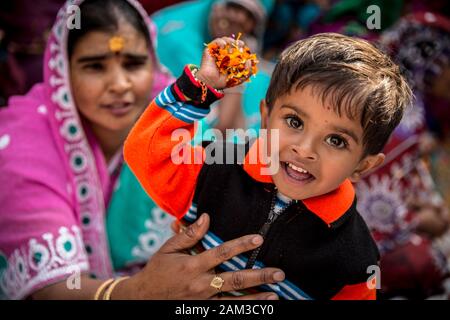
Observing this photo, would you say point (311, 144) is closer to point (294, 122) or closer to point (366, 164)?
point (294, 122)

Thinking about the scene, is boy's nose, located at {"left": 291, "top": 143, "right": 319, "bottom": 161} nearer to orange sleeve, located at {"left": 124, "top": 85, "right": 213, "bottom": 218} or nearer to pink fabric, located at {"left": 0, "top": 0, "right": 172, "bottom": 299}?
orange sleeve, located at {"left": 124, "top": 85, "right": 213, "bottom": 218}

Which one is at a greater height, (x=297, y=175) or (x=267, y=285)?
(x=297, y=175)

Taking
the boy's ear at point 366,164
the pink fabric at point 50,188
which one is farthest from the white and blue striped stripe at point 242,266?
the pink fabric at point 50,188

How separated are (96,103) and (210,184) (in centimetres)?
53

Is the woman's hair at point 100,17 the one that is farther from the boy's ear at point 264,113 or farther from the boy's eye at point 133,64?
the boy's ear at point 264,113

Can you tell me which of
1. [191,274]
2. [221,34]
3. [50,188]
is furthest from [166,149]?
[221,34]

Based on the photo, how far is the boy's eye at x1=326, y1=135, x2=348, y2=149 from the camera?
105cm

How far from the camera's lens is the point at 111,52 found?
1.51 meters

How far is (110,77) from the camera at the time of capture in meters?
1.53

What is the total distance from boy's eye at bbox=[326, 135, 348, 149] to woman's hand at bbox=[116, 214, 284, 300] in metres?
0.24

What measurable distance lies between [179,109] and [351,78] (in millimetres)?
318

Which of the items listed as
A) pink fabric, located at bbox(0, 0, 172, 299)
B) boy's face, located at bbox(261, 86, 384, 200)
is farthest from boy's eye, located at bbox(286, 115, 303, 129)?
pink fabric, located at bbox(0, 0, 172, 299)

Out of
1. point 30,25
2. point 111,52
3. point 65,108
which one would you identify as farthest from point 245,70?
point 30,25

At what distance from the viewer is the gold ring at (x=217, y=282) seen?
120 cm
